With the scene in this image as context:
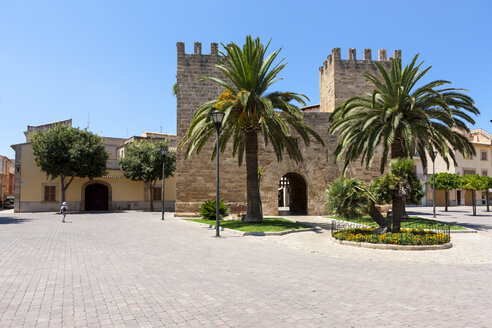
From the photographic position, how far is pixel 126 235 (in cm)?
1428

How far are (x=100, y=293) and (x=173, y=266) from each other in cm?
242

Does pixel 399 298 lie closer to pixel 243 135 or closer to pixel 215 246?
pixel 215 246

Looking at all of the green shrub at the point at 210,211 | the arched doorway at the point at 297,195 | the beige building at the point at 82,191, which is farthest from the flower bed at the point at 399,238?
the beige building at the point at 82,191

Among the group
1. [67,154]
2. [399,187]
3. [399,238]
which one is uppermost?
[67,154]

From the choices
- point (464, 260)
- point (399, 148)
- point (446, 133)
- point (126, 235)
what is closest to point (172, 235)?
point (126, 235)

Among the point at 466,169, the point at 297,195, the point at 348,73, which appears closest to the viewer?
the point at 348,73

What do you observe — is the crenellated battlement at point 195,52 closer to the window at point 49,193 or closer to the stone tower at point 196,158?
the stone tower at point 196,158

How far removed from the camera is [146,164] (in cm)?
3334

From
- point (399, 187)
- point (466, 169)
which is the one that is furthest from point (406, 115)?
point (466, 169)

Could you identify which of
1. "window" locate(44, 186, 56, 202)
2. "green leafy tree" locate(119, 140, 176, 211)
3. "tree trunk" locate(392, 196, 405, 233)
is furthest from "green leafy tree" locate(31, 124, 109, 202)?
"tree trunk" locate(392, 196, 405, 233)

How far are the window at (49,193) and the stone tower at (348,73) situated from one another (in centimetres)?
2575

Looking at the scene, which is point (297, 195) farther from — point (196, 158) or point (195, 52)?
point (195, 52)

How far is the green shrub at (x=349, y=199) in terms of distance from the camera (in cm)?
1236

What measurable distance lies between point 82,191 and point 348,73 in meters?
26.2
